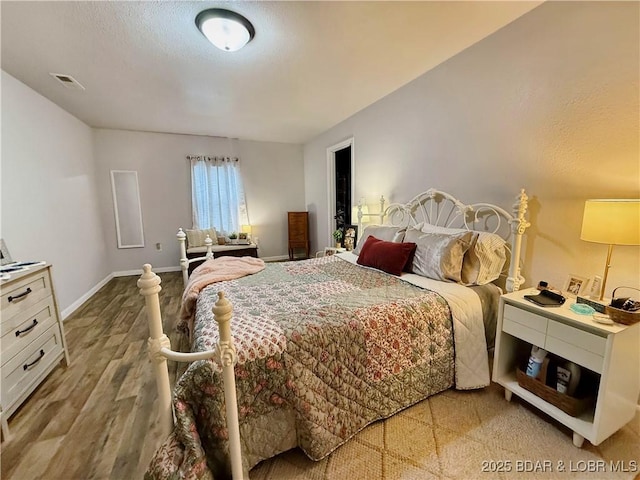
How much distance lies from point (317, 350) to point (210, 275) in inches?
48.9

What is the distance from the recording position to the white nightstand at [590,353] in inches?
50.8

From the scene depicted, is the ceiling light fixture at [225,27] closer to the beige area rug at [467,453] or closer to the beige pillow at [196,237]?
the beige area rug at [467,453]

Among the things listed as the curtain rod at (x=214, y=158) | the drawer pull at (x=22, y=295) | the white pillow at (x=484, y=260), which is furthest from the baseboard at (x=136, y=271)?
the white pillow at (x=484, y=260)

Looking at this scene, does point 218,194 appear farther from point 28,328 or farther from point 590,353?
point 590,353

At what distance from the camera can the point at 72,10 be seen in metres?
1.76

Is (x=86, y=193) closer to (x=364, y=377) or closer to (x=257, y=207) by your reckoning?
(x=257, y=207)

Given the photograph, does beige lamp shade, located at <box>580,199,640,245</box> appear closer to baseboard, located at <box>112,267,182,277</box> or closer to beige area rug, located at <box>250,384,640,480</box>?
beige area rug, located at <box>250,384,640,480</box>

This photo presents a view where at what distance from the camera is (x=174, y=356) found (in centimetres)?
101

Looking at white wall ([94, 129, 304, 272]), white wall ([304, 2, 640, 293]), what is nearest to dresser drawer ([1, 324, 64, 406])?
white wall ([94, 129, 304, 272])

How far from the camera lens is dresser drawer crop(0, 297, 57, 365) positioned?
1.60 m

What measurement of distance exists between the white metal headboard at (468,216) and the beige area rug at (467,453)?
3.00 ft

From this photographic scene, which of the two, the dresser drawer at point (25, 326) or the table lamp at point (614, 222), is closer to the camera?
the table lamp at point (614, 222)

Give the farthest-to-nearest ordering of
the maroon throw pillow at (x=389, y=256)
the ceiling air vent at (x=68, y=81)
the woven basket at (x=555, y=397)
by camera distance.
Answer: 1. the ceiling air vent at (x=68, y=81)
2. the maroon throw pillow at (x=389, y=256)
3. the woven basket at (x=555, y=397)

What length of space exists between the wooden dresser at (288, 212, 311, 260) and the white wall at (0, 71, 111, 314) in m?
3.16
